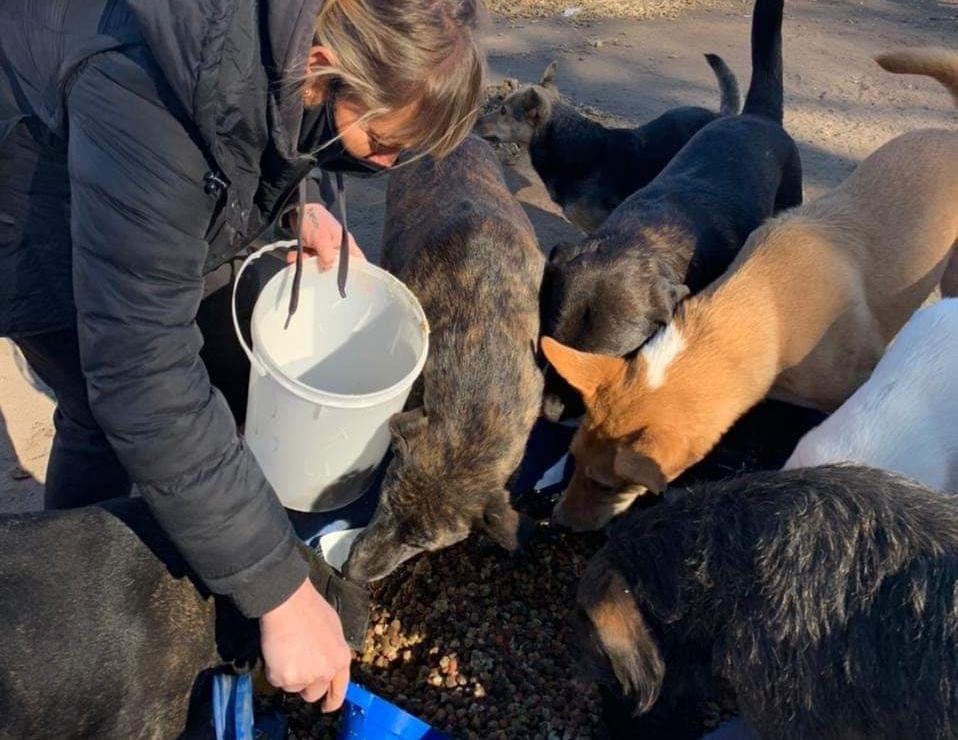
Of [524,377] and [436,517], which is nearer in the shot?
[436,517]

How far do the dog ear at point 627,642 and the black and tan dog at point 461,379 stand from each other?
2.61 feet

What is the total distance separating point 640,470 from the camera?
3.55 m

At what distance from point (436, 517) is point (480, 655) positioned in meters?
0.59

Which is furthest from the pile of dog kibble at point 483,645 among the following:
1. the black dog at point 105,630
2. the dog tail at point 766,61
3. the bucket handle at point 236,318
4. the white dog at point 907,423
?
the dog tail at point 766,61

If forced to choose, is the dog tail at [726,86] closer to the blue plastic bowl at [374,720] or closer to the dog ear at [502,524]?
the dog ear at [502,524]

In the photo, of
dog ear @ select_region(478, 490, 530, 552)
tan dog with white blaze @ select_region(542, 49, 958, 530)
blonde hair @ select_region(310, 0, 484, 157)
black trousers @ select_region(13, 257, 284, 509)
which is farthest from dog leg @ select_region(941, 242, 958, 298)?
blonde hair @ select_region(310, 0, 484, 157)

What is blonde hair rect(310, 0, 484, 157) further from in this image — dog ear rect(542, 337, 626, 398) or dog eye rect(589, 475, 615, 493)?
dog eye rect(589, 475, 615, 493)

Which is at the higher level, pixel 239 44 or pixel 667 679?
pixel 239 44

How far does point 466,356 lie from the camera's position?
370 centimetres

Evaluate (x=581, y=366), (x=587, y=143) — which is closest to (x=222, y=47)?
(x=581, y=366)

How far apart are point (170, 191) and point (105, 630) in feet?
4.36

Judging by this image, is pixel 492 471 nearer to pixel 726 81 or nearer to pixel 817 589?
pixel 817 589

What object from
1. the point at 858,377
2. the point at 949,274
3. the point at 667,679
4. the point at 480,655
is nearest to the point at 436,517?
the point at 480,655

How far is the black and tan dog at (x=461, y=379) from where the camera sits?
11.2 feet
